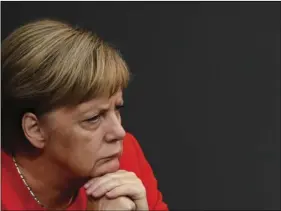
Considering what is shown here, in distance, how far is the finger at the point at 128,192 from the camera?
1.14m

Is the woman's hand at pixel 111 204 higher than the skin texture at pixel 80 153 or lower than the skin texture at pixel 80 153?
lower

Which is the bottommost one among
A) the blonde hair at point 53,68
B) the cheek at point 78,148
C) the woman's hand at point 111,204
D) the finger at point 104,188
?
the woman's hand at point 111,204

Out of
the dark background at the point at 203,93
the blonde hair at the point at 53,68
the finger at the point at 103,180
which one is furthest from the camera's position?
the dark background at the point at 203,93

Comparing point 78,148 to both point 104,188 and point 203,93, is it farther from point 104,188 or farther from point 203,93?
point 203,93

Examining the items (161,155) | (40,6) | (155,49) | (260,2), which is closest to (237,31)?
(260,2)

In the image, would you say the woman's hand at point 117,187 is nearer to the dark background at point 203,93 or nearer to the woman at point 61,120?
the woman at point 61,120

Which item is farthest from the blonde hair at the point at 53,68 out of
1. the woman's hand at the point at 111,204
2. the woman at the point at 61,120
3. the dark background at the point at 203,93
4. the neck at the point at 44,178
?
the dark background at the point at 203,93

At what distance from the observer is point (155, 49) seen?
160 cm

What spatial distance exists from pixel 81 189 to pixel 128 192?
0.43 ft

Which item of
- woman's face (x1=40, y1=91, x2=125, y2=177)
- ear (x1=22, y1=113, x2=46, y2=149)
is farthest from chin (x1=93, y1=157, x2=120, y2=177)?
ear (x1=22, y1=113, x2=46, y2=149)

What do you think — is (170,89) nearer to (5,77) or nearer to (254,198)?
(254,198)

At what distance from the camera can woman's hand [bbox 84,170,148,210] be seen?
3.71 ft

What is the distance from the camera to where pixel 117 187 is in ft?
3.75

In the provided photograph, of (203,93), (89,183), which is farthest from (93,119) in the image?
(203,93)
